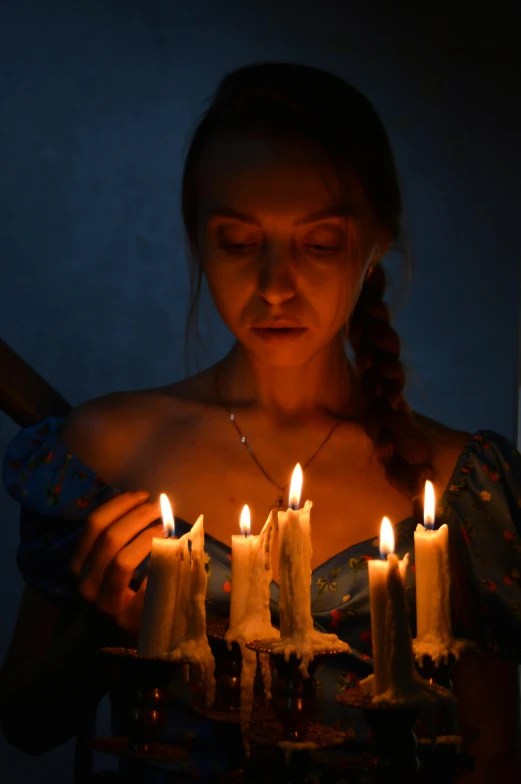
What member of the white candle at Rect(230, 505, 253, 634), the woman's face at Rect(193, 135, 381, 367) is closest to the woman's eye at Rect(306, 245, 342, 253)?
the woman's face at Rect(193, 135, 381, 367)

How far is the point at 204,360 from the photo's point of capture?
5.96ft

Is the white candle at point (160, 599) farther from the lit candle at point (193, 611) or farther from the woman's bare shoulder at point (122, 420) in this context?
the woman's bare shoulder at point (122, 420)

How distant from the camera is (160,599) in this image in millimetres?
783

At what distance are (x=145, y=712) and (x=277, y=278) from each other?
22.9 inches

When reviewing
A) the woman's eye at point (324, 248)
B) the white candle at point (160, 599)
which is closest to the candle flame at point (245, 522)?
the white candle at point (160, 599)

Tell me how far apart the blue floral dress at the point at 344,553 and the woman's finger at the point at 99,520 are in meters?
0.17

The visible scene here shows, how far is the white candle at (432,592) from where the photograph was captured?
81 centimetres

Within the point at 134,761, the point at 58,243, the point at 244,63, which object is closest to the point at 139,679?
the point at 134,761

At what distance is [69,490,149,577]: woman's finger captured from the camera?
1053 millimetres

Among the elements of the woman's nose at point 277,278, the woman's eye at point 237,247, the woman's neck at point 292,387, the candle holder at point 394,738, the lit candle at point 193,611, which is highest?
the woman's eye at point 237,247

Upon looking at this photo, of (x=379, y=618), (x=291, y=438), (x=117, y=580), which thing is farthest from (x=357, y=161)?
(x=379, y=618)

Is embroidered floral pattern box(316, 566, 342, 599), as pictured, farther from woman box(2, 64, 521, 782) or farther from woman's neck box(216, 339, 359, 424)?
woman's neck box(216, 339, 359, 424)

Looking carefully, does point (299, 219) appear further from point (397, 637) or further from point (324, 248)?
point (397, 637)

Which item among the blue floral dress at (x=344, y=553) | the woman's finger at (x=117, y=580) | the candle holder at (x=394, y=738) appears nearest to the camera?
the candle holder at (x=394, y=738)
